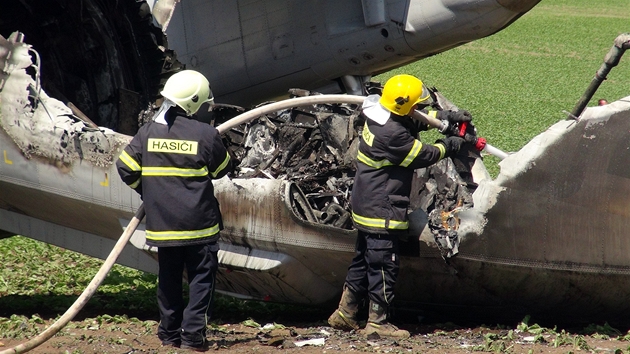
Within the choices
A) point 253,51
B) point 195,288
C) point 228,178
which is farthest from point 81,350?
point 253,51

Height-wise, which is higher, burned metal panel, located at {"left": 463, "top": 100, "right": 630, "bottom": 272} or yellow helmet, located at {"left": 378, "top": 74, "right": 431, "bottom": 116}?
yellow helmet, located at {"left": 378, "top": 74, "right": 431, "bottom": 116}

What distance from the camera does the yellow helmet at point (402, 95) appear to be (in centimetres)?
595

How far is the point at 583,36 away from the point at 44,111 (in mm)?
27186

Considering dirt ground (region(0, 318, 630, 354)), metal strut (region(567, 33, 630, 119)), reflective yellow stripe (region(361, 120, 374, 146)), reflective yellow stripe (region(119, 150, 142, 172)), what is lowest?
dirt ground (region(0, 318, 630, 354))

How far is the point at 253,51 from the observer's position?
31.2 feet

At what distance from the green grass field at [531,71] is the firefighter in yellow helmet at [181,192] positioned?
7379 mm

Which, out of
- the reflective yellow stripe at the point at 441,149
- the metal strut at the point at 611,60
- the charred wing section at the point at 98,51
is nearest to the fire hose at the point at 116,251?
the reflective yellow stripe at the point at 441,149

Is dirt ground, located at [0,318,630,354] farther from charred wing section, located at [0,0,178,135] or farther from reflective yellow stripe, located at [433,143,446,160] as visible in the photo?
charred wing section, located at [0,0,178,135]

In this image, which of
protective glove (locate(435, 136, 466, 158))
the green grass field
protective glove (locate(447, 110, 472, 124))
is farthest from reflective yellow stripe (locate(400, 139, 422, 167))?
the green grass field

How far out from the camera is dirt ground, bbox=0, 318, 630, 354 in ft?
18.8

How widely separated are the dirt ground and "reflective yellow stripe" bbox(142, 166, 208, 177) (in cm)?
116

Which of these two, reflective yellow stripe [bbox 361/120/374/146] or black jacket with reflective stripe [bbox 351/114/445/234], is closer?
black jacket with reflective stripe [bbox 351/114/445/234]

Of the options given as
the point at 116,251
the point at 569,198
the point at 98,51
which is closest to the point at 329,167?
the point at 116,251

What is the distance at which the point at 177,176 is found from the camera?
5609 mm
